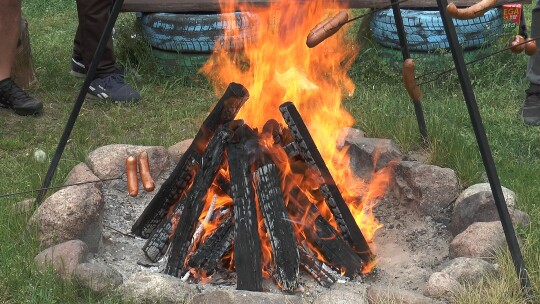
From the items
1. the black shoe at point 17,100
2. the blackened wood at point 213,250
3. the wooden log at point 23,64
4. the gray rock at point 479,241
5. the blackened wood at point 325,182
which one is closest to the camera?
the gray rock at point 479,241

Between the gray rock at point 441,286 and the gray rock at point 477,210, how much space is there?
23.2 inches

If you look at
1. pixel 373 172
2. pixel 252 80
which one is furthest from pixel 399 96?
pixel 252 80

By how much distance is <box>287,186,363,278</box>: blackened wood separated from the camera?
366 centimetres

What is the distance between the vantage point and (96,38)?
644 cm

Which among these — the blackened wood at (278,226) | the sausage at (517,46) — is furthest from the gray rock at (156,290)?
the sausage at (517,46)

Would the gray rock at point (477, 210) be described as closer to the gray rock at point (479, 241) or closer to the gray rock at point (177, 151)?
the gray rock at point (479, 241)

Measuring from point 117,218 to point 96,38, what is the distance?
8.54 feet

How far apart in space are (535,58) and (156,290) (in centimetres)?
376

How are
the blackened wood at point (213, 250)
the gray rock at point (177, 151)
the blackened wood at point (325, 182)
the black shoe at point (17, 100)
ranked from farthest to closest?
1. the black shoe at point (17, 100)
2. the gray rock at point (177, 151)
3. the blackened wood at point (325, 182)
4. the blackened wood at point (213, 250)

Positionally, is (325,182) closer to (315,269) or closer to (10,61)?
(315,269)

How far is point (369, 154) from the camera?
Answer: 4461 mm

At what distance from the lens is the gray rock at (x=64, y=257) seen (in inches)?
134

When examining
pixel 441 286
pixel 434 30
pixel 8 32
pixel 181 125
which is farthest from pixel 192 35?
pixel 441 286

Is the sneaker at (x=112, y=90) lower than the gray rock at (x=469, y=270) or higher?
higher
